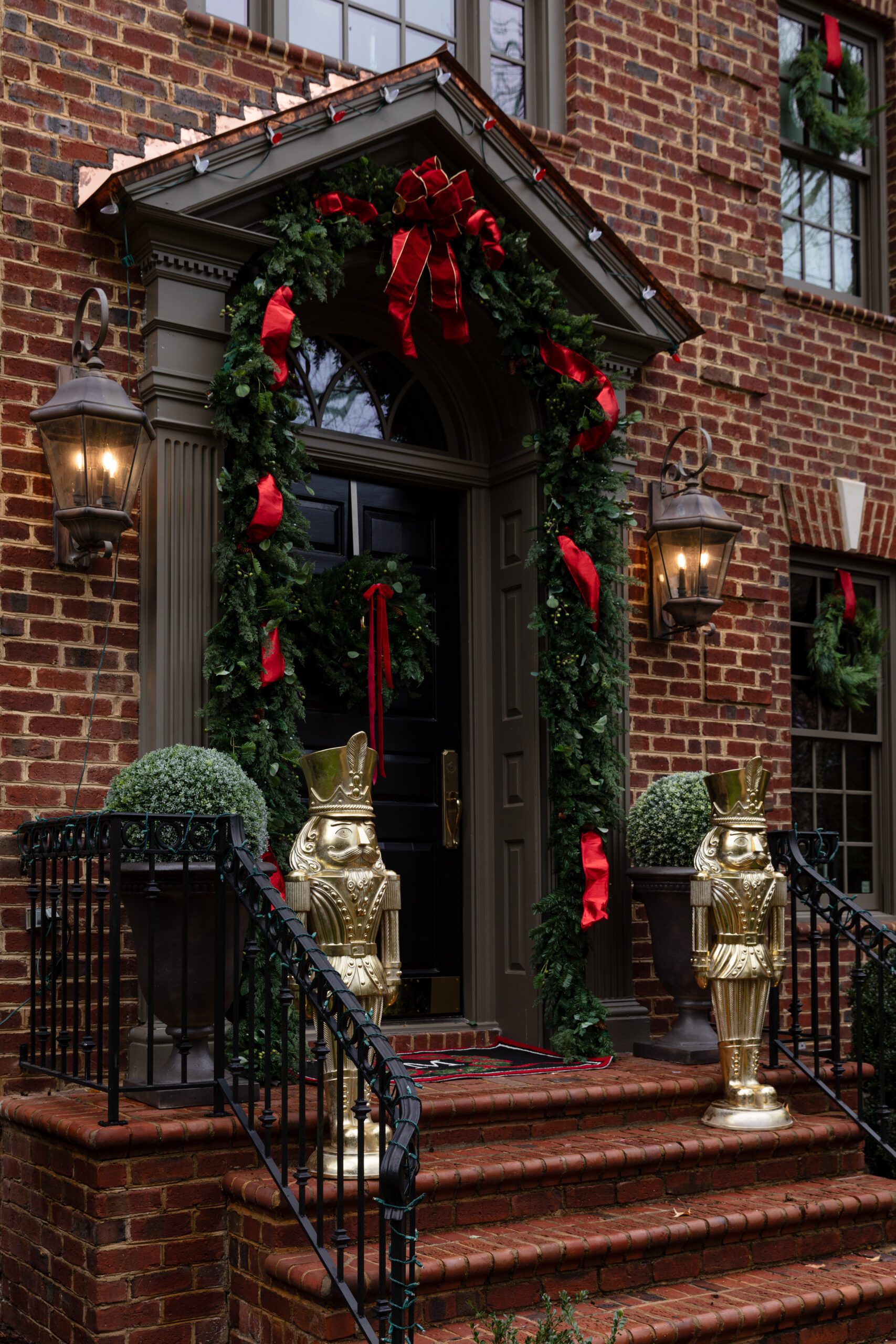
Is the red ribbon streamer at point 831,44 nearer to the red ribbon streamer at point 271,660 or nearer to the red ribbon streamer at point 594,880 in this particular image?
the red ribbon streamer at point 594,880

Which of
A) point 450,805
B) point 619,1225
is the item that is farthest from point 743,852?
point 450,805

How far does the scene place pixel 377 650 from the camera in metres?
5.98

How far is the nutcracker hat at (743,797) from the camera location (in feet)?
17.4

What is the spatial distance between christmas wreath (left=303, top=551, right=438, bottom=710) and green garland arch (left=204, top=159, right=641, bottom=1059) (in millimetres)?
91

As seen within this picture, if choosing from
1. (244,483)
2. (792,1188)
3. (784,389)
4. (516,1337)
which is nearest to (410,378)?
(244,483)

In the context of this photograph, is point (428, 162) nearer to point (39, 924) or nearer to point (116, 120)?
point (116, 120)

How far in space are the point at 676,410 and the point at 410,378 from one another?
4.57 ft

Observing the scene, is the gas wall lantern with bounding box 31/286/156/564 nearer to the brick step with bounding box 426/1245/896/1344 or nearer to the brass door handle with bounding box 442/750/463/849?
the brass door handle with bounding box 442/750/463/849

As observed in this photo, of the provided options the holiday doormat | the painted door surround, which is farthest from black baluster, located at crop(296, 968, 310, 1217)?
the painted door surround

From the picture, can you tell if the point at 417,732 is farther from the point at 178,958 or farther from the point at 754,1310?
the point at 754,1310

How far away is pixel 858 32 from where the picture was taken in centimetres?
871

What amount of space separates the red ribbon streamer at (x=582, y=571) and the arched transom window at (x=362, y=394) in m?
0.88

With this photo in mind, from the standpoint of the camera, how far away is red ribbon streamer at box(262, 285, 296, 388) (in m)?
5.29

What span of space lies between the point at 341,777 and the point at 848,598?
15.1ft
